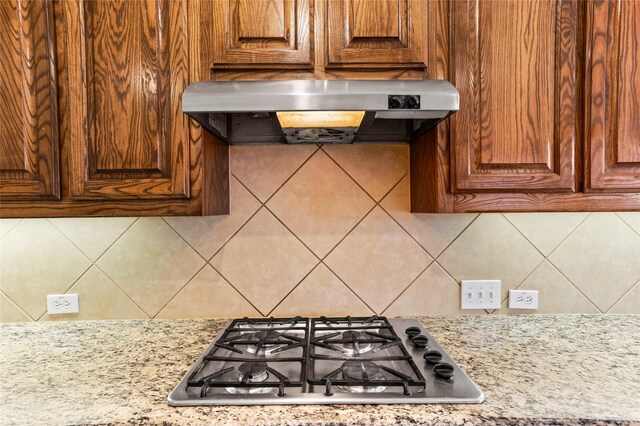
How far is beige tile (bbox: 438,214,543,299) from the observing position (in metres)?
1.47

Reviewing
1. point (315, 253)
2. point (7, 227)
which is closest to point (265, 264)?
point (315, 253)

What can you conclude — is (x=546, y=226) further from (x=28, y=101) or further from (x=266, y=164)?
(x=28, y=101)

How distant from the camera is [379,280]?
1.48 m

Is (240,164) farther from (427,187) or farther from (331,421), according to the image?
(331,421)

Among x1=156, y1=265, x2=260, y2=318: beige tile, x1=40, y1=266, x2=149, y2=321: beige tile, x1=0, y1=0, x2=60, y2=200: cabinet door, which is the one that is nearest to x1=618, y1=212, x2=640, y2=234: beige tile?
x1=156, y1=265, x2=260, y2=318: beige tile

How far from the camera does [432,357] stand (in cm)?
102

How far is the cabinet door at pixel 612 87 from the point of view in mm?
1125

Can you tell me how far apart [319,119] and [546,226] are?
95cm

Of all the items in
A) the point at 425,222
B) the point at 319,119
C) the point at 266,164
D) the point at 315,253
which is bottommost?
the point at 315,253

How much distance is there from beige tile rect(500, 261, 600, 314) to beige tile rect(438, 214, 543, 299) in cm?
3

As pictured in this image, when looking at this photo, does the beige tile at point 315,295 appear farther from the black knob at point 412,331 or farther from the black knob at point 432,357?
the black knob at point 432,357

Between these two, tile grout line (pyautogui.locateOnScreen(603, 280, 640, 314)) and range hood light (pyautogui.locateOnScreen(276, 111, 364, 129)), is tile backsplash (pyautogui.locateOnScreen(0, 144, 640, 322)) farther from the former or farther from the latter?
range hood light (pyautogui.locateOnScreen(276, 111, 364, 129))

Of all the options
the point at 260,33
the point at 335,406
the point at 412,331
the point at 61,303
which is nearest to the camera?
the point at 335,406

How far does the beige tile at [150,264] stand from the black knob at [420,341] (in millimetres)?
803
